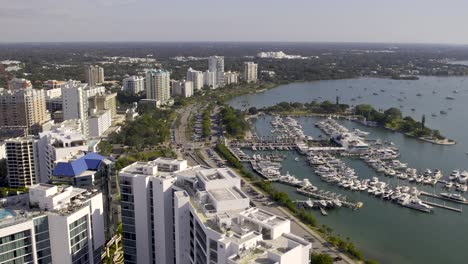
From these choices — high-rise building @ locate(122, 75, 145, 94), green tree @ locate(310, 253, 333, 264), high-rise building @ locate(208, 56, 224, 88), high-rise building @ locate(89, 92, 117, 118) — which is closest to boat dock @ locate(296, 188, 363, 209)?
green tree @ locate(310, 253, 333, 264)

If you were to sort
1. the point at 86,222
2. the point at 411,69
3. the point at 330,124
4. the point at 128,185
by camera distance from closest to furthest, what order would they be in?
the point at 86,222 < the point at 128,185 < the point at 330,124 < the point at 411,69

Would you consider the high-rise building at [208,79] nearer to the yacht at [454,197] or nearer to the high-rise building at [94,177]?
the yacht at [454,197]

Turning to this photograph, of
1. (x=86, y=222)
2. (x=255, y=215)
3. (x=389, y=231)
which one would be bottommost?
(x=389, y=231)

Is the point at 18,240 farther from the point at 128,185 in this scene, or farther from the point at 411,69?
the point at 411,69

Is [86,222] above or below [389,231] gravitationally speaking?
above

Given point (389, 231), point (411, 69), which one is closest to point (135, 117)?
point (389, 231)

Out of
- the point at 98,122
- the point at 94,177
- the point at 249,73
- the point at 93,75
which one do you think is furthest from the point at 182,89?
the point at 94,177

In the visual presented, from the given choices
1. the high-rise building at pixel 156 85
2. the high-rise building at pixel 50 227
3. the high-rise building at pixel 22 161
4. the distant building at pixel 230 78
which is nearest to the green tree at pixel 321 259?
the high-rise building at pixel 50 227

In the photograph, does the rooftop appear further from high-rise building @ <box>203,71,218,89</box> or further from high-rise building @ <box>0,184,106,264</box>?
high-rise building @ <box>203,71,218,89</box>
